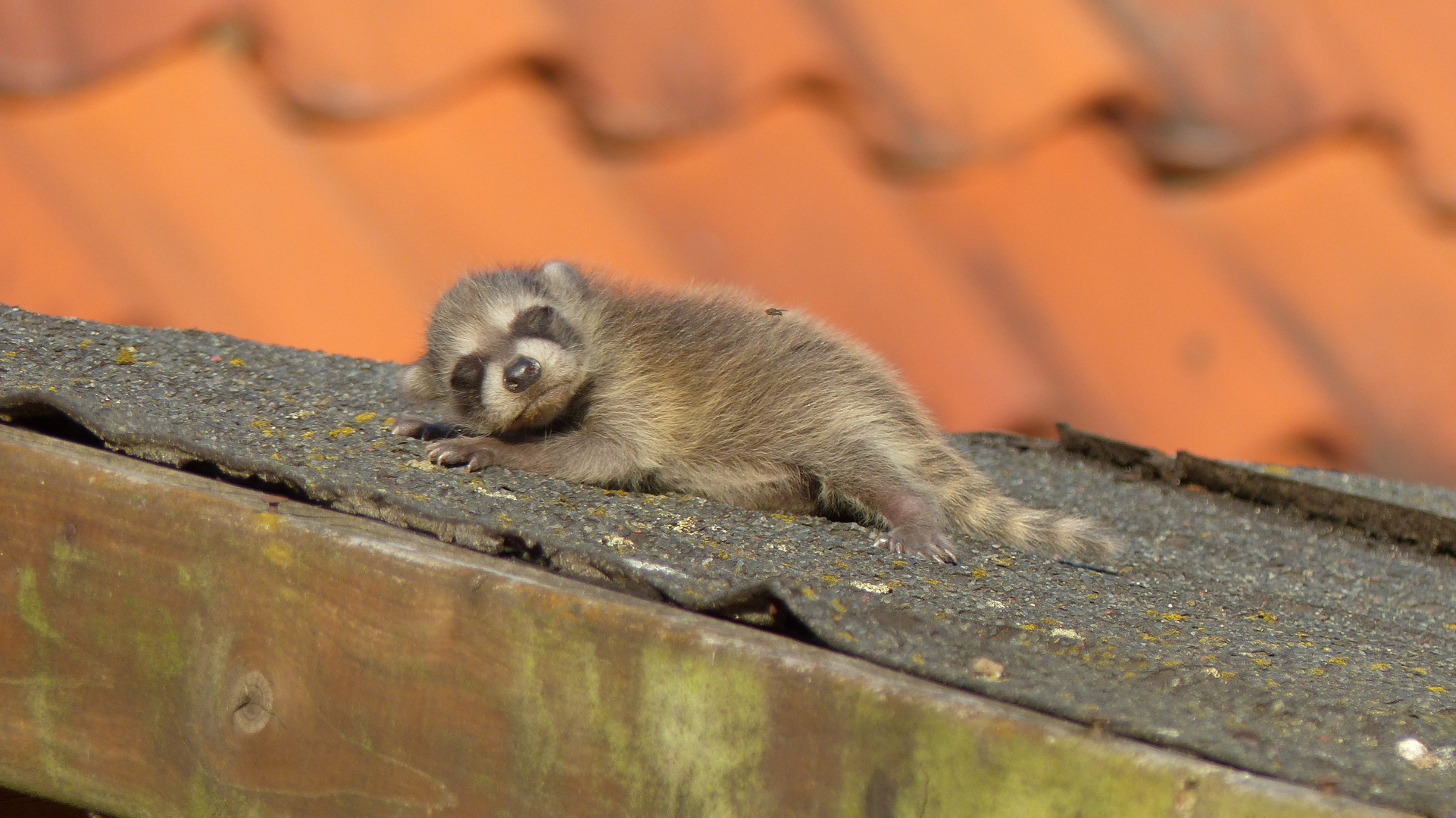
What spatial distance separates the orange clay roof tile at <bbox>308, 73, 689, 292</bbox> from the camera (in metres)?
4.32

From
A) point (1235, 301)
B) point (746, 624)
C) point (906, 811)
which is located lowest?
point (906, 811)

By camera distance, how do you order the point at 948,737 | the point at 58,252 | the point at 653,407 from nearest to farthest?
the point at 948,737
the point at 653,407
the point at 58,252

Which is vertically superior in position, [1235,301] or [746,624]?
[1235,301]

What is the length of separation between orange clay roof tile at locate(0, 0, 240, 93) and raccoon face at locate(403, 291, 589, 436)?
6.53 feet

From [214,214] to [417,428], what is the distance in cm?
183

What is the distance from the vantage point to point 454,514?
6.31 ft

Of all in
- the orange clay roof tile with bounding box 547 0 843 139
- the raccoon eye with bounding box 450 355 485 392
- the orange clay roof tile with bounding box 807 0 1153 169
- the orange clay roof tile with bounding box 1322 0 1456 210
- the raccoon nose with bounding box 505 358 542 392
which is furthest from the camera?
the orange clay roof tile with bounding box 1322 0 1456 210

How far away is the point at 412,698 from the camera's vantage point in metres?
1.72

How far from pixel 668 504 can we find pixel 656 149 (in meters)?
2.42

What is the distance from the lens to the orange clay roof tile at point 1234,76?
527cm

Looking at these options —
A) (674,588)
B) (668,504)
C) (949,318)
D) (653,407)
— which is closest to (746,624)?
(674,588)

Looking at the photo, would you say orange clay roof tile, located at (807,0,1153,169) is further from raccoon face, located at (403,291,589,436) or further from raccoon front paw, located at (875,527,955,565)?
raccoon front paw, located at (875,527,955,565)

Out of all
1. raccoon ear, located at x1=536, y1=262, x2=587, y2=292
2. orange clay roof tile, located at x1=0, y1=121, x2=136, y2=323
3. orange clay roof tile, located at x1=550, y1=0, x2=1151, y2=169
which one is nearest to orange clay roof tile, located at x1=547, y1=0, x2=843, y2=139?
orange clay roof tile, located at x1=550, y1=0, x2=1151, y2=169

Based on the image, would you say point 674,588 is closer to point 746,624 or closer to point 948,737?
point 746,624
